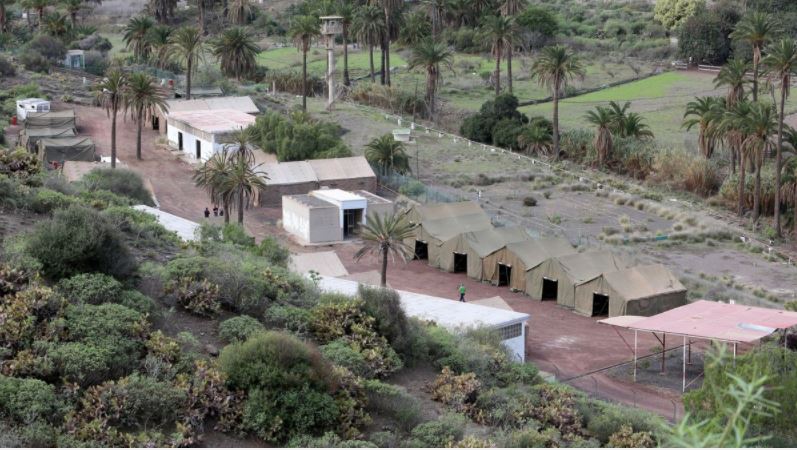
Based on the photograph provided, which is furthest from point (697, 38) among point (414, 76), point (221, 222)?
point (221, 222)

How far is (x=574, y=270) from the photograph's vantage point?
151 feet

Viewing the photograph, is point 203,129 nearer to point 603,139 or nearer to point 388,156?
point 388,156

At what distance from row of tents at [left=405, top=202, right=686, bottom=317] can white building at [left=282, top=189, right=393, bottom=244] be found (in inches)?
118

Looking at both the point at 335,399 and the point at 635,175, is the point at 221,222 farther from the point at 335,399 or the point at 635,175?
the point at 335,399

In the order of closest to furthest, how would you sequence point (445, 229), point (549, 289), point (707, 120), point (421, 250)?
point (549, 289), point (445, 229), point (421, 250), point (707, 120)

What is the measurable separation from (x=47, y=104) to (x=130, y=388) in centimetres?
5541

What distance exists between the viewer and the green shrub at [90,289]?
2316 centimetres

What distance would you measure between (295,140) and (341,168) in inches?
176

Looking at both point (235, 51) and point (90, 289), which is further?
point (235, 51)

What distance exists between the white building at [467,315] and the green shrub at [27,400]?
16.3m

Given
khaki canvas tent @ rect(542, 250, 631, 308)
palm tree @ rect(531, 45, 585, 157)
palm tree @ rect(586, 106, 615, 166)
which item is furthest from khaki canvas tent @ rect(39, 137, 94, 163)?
khaki canvas tent @ rect(542, 250, 631, 308)

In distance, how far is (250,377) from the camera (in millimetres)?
20719

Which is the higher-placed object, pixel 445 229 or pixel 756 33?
pixel 756 33

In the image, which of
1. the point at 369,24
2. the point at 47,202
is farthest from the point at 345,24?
the point at 47,202
